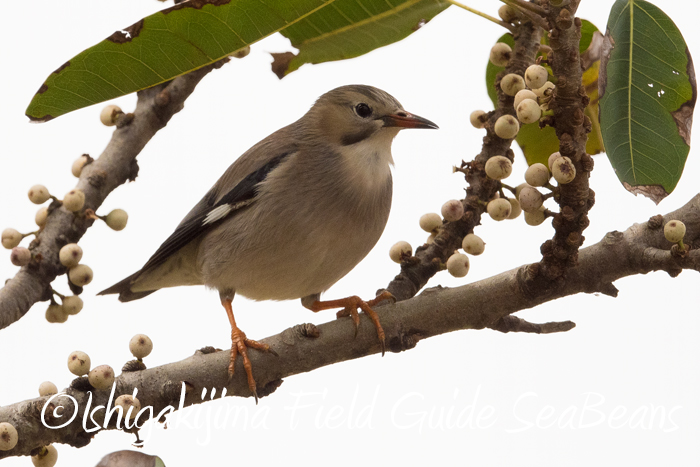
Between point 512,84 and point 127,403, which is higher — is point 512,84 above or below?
above

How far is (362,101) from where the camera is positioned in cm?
424

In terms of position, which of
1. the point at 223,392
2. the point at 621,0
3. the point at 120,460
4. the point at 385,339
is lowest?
the point at 120,460

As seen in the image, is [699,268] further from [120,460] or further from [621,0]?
[120,460]

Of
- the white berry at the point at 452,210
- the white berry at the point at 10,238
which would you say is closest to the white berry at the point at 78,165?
the white berry at the point at 10,238

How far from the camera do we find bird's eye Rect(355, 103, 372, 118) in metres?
4.19

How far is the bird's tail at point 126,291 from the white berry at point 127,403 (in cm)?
194

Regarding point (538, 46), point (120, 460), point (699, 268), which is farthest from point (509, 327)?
point (120, 460)

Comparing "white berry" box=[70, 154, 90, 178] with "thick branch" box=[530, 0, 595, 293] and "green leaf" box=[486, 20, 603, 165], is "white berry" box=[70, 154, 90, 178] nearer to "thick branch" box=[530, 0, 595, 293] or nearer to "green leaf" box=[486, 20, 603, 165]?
"green leaf" box=[486, 20, 603, 165]

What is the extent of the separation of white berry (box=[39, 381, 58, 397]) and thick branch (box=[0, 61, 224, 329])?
450mm

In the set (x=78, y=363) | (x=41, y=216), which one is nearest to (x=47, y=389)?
(x=78, y=363)

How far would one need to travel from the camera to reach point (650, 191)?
2.54 m

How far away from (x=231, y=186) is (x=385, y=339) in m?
1.69

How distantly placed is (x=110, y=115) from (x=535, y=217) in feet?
7.85

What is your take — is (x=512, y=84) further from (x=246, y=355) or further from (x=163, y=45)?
(x=246, y=355)
